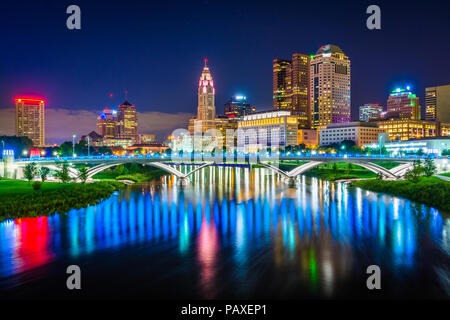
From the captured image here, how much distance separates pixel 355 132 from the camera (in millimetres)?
179625

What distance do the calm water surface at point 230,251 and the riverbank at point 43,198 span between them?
1887 mm

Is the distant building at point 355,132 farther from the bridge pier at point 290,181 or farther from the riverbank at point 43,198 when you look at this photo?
the riverbank at point 43,198

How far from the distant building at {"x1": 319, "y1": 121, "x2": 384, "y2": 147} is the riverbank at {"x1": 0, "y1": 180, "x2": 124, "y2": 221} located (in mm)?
150288

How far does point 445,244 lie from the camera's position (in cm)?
2980

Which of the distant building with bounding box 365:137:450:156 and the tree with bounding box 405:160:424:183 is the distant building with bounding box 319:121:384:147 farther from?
the tree with bounding box 405:160:424:183

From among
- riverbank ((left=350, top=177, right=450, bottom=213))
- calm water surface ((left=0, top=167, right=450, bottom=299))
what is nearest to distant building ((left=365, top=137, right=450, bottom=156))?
riverbank ((left=350, top=177, right=450, bottom=213))

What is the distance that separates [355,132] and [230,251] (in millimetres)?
165823

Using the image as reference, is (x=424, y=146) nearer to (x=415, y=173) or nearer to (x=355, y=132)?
(x=355, y=132)

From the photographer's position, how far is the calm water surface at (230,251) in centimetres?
2122

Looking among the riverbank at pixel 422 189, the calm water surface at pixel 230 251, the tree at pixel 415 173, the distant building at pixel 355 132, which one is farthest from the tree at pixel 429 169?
the distant building at pixel 355 132

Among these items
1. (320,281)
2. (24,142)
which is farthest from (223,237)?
(24,142)

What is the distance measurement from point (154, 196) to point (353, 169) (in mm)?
62228

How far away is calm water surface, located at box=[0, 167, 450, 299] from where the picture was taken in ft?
69.6
